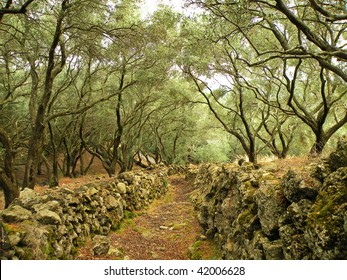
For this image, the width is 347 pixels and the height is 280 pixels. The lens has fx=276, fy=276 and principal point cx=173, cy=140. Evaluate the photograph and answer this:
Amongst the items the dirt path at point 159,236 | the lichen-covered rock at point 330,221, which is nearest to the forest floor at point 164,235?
the dirt path at point 159,236

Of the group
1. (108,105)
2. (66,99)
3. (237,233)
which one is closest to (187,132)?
(108,105)

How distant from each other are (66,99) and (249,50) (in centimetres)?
1339

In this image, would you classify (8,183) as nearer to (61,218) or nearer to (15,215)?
(61,218)

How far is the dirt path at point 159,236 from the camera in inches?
303

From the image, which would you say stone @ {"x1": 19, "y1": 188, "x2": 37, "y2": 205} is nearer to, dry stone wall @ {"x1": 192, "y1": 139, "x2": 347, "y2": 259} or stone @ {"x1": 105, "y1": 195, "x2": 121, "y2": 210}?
stone @ {"x1": 105, "y1": 195, "x2": 121, "y2": 210}

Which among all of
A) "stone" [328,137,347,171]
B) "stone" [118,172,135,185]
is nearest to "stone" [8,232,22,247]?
"stone" [328,137,347,171]

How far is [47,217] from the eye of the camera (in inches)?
242

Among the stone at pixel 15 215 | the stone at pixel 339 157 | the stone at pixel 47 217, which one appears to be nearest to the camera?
the stone at pixel 339 157

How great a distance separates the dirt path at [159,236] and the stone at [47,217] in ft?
3.85

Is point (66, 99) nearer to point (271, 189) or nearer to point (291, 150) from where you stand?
point (271, 189)

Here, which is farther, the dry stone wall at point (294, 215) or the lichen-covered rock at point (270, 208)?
the lichen-covered rock at point (270, 208)

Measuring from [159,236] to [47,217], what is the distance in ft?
14.2

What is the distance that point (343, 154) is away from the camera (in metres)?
4.34

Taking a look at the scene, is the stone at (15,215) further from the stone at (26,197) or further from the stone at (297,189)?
the stone at (297,189)
